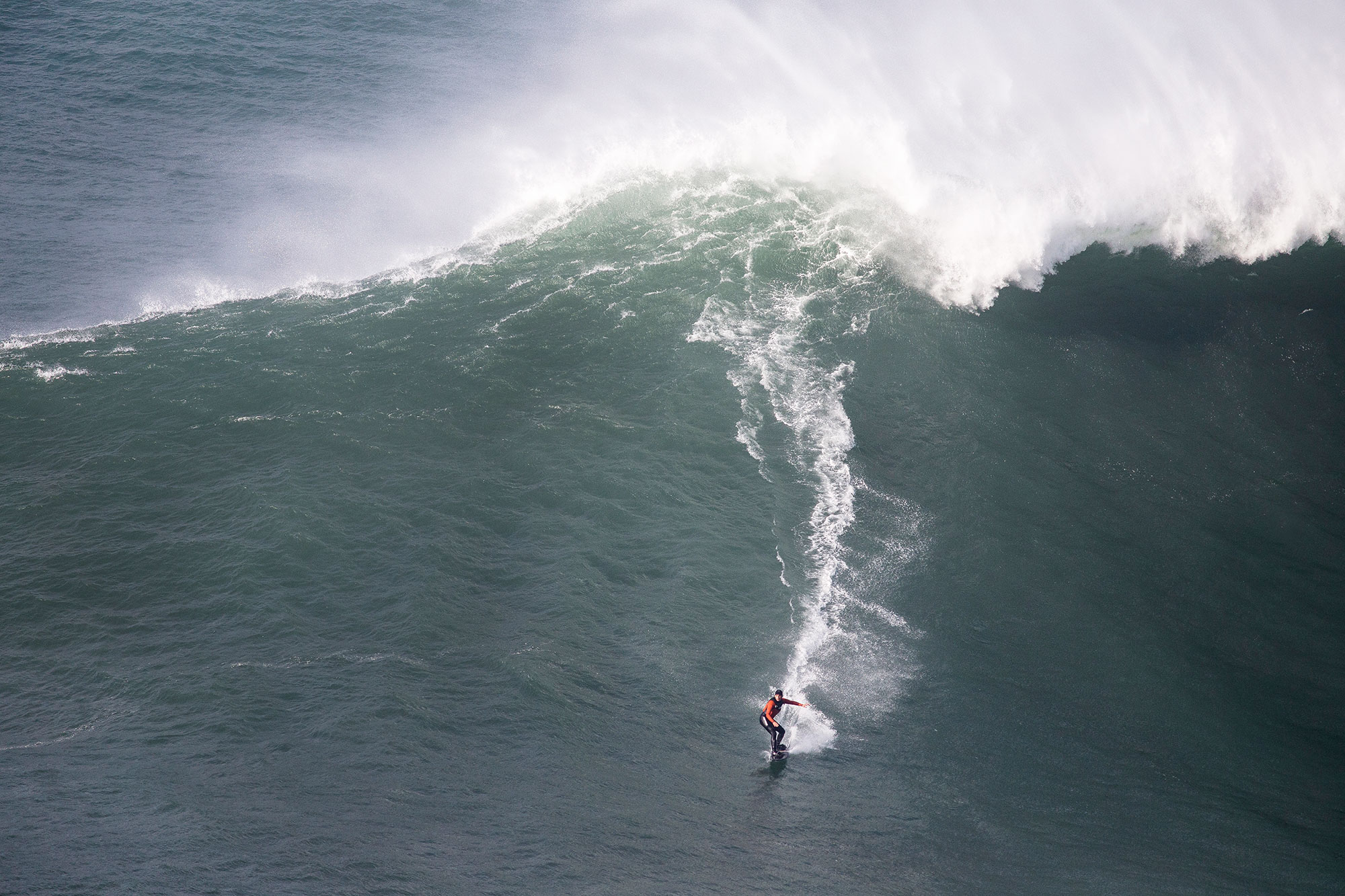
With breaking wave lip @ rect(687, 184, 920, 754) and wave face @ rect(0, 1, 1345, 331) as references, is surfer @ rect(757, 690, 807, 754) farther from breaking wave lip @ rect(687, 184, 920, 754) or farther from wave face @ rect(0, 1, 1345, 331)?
wave face @ rect(0, 1, 1345, 331)

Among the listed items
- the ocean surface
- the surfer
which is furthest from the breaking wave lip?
the surfer

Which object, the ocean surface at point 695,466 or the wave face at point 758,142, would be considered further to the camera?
the wave face at point 758,142

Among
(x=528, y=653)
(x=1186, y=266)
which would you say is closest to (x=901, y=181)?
(x=1186, y=266)

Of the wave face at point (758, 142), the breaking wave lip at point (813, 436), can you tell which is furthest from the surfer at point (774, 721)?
the wave face at point (758, 142)

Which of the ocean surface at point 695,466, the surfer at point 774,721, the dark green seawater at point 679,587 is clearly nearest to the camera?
the dark green seawater at point 679,587

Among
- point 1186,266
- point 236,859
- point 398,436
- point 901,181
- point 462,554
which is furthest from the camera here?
point 901,181

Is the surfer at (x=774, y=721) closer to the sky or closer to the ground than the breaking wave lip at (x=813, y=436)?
closer to the ground

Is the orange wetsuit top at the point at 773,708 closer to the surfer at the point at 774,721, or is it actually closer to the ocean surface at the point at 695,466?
the surfer at the point at 774,721

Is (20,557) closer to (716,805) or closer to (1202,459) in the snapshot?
(716,805)
